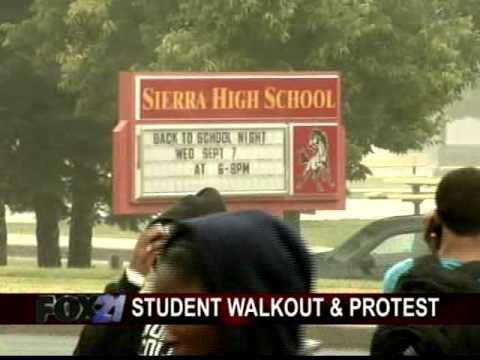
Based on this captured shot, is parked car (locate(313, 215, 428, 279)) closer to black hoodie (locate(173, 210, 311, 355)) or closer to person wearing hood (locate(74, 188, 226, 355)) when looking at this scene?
person wearing hood (locate(74, 188, 226, 355))

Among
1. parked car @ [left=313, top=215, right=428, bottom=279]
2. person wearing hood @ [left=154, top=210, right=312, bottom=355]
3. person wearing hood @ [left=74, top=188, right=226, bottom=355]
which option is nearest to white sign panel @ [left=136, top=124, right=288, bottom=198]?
parked car @ [left=313, top=215, right=428, bottom=279]

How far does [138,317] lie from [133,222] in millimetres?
18647

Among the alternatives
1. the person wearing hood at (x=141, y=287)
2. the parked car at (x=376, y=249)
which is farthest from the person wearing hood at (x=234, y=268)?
the parked car at (x=376, y=249)

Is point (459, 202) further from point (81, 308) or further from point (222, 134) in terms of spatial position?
point (222, 134)

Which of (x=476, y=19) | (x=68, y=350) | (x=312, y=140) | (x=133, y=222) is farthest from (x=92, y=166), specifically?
(x=68, y=350)

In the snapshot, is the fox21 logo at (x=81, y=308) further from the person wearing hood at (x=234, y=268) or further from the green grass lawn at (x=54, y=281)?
the green grass lawn at (x=54, y=281)

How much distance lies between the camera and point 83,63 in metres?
18.3

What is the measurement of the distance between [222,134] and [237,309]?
1369 centimetres

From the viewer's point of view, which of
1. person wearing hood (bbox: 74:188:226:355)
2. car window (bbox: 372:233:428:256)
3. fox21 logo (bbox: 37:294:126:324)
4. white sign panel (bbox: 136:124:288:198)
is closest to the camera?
person wearing hood (bbox: 74:188:226:355)

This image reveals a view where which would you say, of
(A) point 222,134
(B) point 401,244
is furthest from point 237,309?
(A) point 222,134

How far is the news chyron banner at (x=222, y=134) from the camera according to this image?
15742mm

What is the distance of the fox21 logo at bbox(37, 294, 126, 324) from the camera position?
267 cm

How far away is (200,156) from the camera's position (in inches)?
620

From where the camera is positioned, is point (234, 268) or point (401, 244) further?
point (401, 244)
